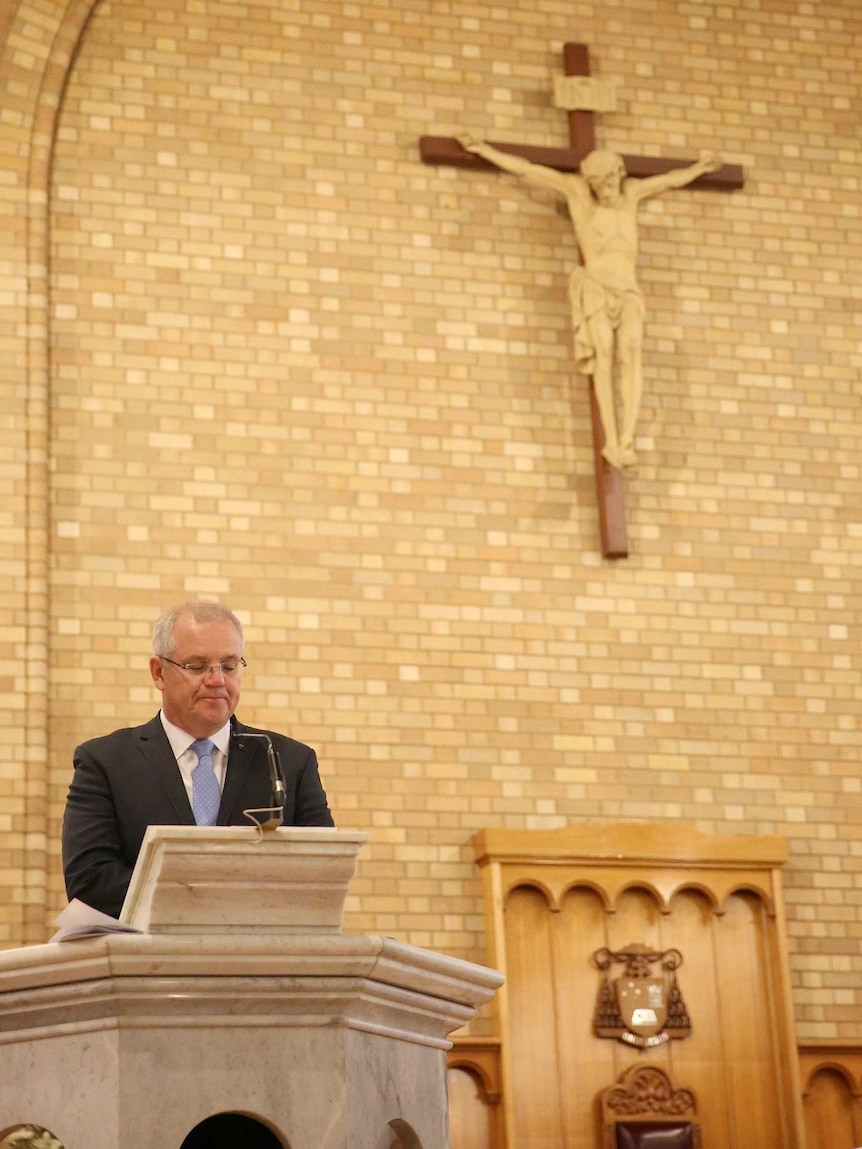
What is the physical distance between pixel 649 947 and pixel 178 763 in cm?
480

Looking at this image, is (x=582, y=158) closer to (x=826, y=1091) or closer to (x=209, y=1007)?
(x=826, y=1091)

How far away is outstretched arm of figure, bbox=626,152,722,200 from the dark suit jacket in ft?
19.4

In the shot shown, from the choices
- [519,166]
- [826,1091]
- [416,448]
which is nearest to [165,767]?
[416,448]

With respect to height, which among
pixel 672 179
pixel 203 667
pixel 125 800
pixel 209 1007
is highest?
pixel 672 179

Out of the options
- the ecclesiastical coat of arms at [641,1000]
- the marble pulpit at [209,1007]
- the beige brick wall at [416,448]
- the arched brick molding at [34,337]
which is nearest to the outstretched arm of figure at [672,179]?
the beige brick wall at [416,448]

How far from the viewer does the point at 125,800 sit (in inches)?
146

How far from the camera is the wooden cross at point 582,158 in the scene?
338 inches

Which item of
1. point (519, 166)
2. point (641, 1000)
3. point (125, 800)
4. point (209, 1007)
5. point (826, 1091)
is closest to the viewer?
point (209, 1007)

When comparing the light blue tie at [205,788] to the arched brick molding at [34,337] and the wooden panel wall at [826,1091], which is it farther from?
the wooden panel wall at [826,1091]

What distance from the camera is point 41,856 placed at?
24.4 ft

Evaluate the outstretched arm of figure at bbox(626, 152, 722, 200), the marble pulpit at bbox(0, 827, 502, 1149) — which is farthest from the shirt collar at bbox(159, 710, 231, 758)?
the outstretched arm of figure at bbox(626, 152, 722, 200)

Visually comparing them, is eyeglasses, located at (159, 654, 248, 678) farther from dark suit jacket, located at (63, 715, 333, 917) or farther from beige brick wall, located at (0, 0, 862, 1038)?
beige brick wall, located at (0, 0, 862, 1038)

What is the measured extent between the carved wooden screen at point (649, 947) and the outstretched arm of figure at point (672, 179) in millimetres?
3282

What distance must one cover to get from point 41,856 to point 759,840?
332cm
